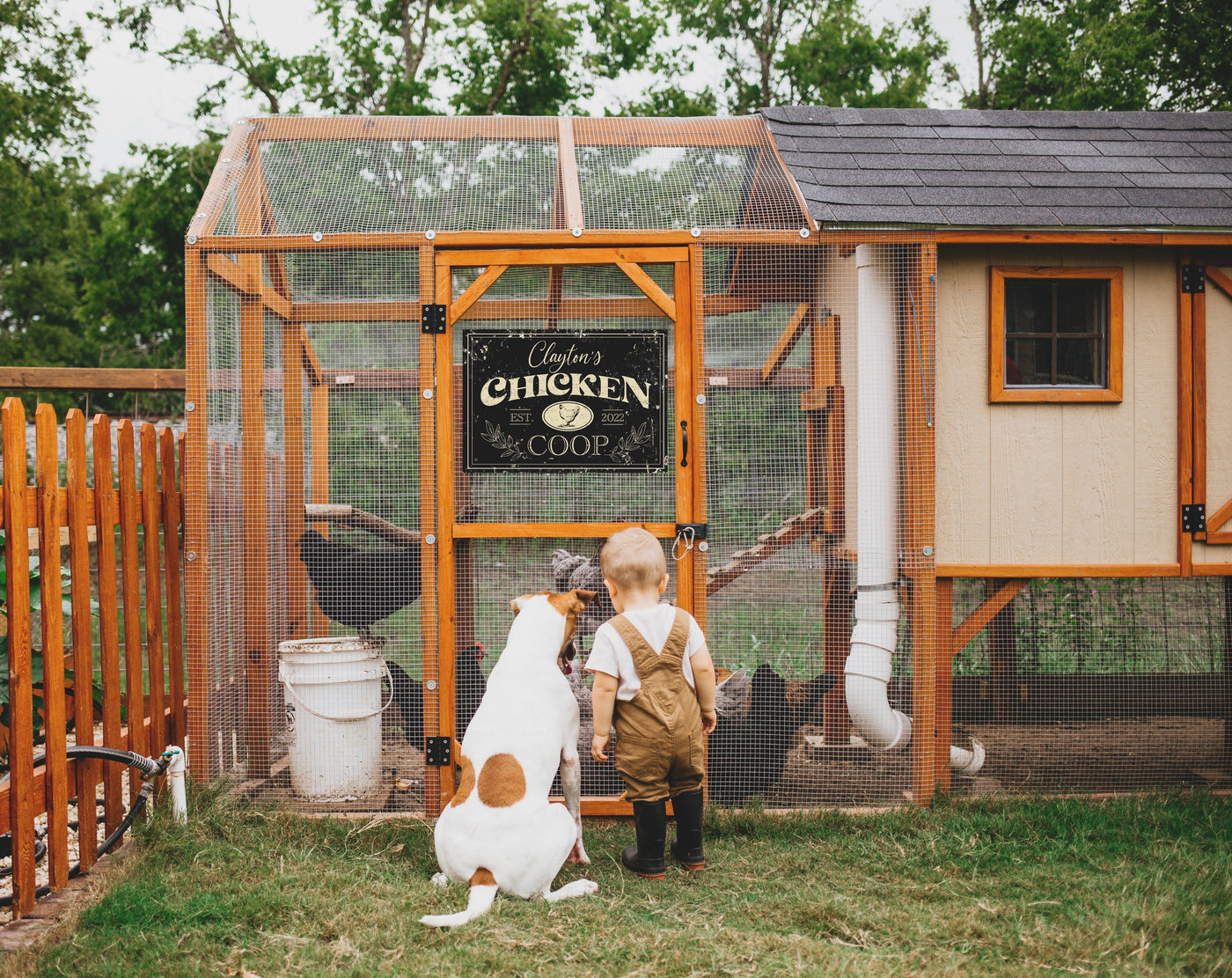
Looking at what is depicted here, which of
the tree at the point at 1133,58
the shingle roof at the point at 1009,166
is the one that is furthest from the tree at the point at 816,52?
the shingle roof at the point at 1009,166

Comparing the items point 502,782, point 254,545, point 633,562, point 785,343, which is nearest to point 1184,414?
point 785,343

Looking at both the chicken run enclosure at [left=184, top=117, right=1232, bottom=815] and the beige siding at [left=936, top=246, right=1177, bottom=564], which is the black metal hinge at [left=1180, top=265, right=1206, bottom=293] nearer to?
the beige siding at [left=936, top=246, right=1177, bottom=564]

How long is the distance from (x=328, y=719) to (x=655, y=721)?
5.45 feet

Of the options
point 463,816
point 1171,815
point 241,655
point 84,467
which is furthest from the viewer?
point 241,655

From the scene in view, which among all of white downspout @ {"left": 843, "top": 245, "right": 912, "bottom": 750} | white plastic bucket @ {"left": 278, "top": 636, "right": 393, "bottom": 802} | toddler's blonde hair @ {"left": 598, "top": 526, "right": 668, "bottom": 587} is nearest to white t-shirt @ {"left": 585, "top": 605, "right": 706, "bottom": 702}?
toddler's blonde hair @ {"left": 598, "top": 526, "right": 668, "bottom": 587}

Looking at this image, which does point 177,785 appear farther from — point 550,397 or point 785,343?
point 785,343

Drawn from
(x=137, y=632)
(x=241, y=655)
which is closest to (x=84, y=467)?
(x=137, y=632)

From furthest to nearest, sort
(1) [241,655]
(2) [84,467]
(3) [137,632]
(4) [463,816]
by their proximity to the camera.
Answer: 1. (1) [241,655]
2. (3) [137,632]
3. (2) [84,467]
4. (4) [463,816]

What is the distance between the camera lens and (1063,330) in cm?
464

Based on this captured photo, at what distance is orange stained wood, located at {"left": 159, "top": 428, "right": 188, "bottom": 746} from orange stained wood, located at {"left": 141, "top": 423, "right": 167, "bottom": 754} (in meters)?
0.09

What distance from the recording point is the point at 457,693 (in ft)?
14.3

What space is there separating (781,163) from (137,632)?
12.1ft

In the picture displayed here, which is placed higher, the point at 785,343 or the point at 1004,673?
the point at 785,343

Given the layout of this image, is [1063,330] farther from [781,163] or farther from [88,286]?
[88,286]
